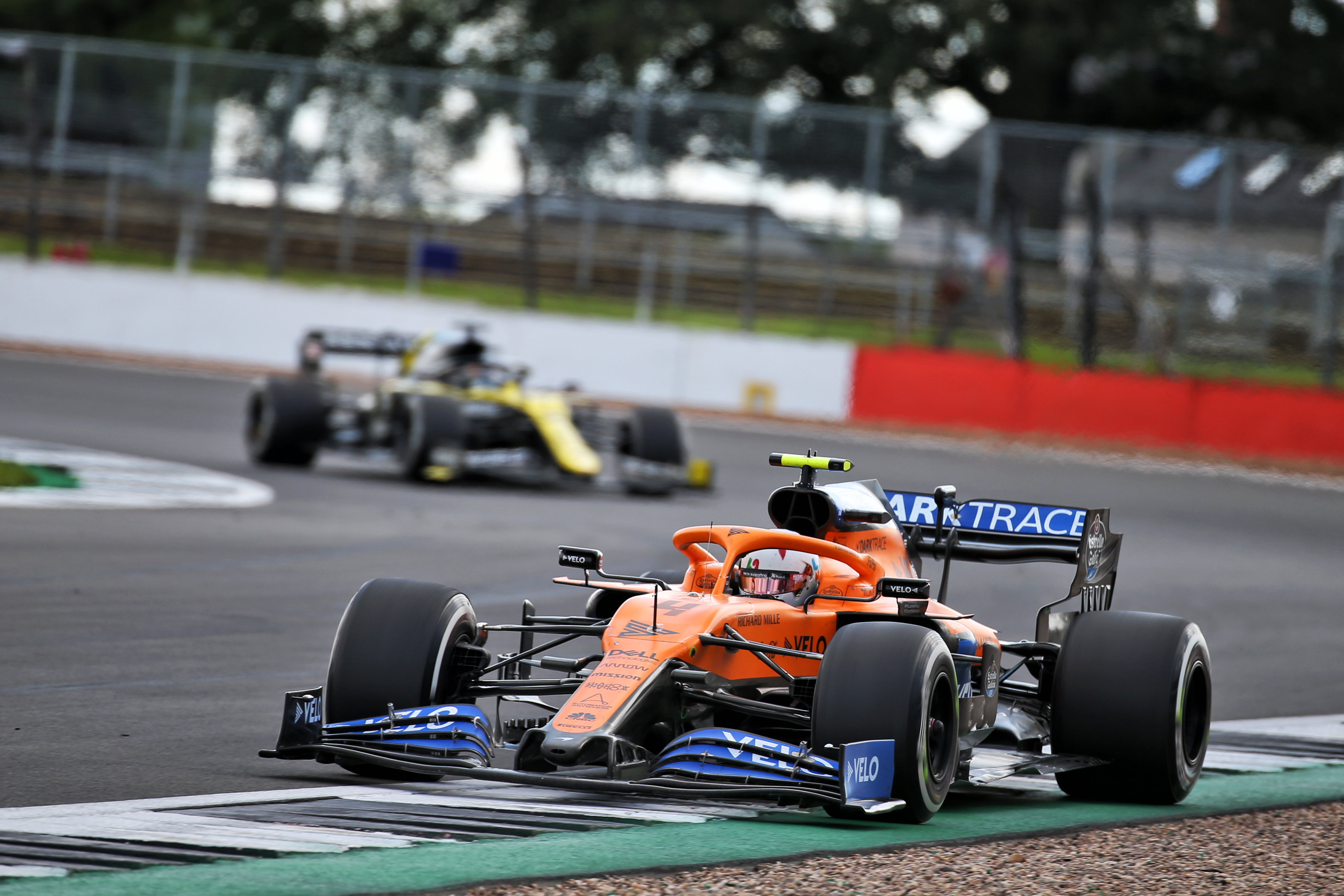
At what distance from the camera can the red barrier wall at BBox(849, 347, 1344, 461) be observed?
69.6ft

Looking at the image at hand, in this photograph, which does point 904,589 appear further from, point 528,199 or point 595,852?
point 528,199

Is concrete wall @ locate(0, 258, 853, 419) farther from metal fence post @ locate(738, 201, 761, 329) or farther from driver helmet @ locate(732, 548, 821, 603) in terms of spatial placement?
driver helmet @ locate(732, 548, 821, 603)

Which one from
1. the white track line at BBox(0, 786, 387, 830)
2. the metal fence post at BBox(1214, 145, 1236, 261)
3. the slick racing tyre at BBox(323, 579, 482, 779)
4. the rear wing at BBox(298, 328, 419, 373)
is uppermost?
the metal fence post at BBox(1214, 145, 1236, 261)

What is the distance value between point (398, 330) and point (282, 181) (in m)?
3.32

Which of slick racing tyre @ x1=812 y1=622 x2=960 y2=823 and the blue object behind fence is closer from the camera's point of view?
slick racing tyre @ x1=812 y1=622 x2=960 y2=823

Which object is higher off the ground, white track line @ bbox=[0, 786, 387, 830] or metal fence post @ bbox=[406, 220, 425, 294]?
metal fence post @ bbox=[406, 220, 425, 294]

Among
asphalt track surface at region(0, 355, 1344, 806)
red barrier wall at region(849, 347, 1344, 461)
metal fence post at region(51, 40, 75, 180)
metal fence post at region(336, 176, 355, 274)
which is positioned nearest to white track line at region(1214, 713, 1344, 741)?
asphalt track surface at region(0, 355, 1344, 806)

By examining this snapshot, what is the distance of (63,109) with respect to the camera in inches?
1125

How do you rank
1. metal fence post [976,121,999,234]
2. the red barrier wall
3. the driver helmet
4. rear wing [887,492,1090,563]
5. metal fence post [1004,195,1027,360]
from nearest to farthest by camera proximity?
1. the driver helmet
2. rear wing [887,492,1090,563]
3. the red barrier wall
4. metal fence post [1004,195,1027,360]
5. metal fence post [976,121,999,234]

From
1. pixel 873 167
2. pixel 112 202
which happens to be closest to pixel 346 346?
pixel 873 167

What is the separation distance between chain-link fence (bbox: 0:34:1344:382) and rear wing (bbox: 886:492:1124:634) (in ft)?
52.9

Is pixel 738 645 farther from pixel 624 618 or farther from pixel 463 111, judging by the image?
pixel 463 111

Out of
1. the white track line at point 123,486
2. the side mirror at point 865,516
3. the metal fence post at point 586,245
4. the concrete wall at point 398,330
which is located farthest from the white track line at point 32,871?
the metal fence post at point 586,245

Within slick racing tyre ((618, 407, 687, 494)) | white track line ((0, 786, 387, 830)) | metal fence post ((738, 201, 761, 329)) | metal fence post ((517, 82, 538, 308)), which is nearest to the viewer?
white track line ((0, 786, 387, 830))
